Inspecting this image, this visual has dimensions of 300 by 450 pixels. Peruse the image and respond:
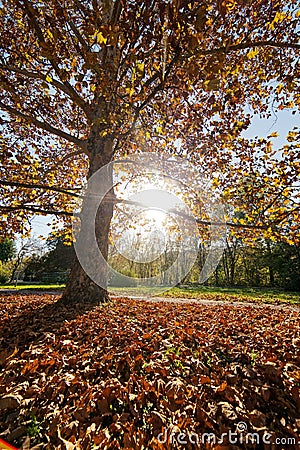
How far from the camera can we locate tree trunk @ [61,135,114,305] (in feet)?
18.3

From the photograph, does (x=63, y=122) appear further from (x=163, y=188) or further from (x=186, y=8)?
(x=186, y=8)

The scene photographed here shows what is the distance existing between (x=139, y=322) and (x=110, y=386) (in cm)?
204

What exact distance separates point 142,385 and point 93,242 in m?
3.84

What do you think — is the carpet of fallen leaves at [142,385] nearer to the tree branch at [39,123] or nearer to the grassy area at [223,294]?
the tree branch at [39,123]

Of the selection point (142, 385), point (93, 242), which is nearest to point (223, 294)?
point (93, 242)

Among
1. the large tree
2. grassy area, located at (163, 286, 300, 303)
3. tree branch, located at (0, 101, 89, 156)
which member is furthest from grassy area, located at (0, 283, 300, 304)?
tree branch, located at (0, 101, 89, 156)

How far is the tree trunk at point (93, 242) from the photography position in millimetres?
5578

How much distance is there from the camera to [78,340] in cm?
338

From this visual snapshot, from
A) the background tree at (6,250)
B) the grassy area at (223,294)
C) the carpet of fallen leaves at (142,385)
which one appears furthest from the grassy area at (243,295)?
the background tree at (6,250)

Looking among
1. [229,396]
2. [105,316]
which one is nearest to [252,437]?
[229,396]

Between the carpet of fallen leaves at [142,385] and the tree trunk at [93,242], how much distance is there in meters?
1.75

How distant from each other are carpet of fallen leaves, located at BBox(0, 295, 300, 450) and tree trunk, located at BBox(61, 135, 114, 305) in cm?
175

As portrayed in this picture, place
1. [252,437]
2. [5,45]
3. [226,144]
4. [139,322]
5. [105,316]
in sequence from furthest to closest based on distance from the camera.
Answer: [226,144]
[5,45]
[105,316]
[139,322]
[252,437]

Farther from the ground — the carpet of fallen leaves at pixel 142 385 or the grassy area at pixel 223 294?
the carpet of fallen leaves at pixel 142 385
